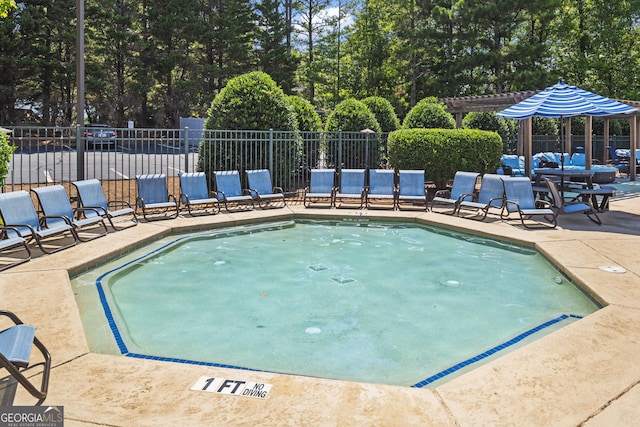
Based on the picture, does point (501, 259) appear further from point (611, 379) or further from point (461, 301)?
point (611, 379)

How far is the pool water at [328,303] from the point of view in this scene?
436cm

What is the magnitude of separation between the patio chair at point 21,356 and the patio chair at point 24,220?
3760mm

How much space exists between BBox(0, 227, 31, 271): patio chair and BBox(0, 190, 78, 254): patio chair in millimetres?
81

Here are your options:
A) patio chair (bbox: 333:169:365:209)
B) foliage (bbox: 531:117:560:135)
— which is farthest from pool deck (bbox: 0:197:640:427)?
foliage (bbox: 531:117:560:135)

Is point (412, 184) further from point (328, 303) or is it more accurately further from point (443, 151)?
point (328, 303)

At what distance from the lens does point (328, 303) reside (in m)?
5.69

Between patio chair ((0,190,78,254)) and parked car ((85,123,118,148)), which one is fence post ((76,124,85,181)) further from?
patio chair ((0,190,78,254))

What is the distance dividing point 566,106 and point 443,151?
137 inches

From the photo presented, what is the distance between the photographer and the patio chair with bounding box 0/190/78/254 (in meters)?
6.60

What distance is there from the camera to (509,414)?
2.92 meters

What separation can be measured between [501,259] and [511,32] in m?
30.6

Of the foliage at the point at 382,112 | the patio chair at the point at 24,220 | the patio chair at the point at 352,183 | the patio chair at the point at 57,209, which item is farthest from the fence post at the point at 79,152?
the foliage at the point at 382,112

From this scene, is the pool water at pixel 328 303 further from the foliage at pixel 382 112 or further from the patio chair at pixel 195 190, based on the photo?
the foliage at pixel 382 112

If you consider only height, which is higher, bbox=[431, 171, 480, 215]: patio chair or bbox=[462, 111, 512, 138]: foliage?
bbox=[462, 111, 512, 138]: foliage
